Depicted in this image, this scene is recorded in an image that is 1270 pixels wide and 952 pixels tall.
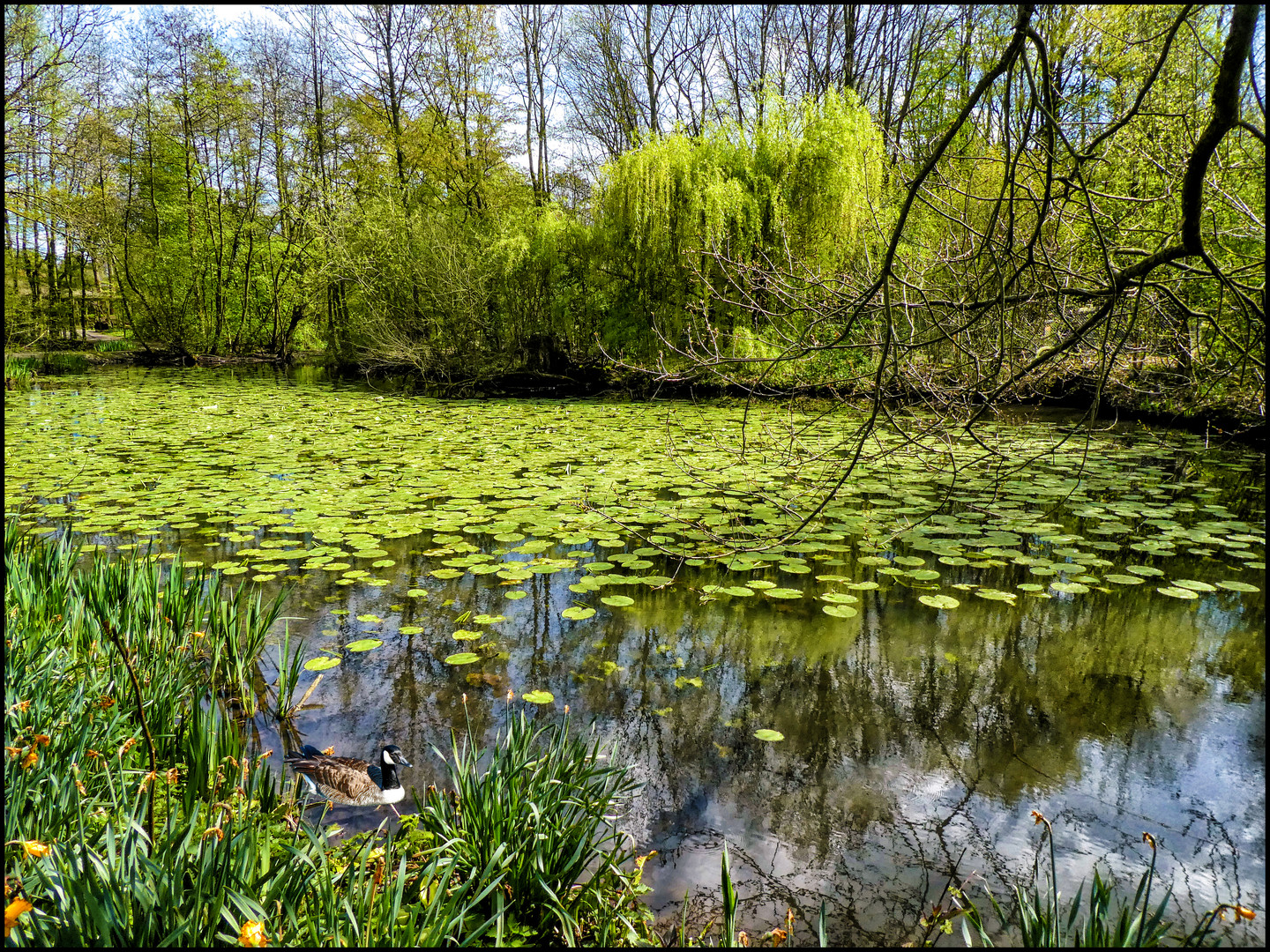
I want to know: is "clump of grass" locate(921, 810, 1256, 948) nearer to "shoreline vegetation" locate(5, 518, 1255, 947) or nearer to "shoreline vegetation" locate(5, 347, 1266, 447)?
"shoreline vegetation" locate(5, 518, 1255, 947)

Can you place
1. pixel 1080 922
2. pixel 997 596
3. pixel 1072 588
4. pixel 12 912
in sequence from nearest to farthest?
pixel 12 912 < pixel 1080 922 < pixel 997 596 < pixel 1072 588

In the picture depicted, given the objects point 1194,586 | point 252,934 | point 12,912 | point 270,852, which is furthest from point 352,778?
point 1194,586

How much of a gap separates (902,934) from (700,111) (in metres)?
20.5

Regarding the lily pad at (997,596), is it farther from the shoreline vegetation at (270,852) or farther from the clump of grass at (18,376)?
the clump of grass at (18,376)

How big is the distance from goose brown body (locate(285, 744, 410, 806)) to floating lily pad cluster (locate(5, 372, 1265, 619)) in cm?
122

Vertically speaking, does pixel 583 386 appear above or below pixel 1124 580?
above

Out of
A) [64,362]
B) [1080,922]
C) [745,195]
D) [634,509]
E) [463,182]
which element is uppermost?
[463,182]

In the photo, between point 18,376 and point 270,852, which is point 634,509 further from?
point 18,376

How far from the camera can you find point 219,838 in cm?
180

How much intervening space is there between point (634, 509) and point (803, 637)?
2272mm

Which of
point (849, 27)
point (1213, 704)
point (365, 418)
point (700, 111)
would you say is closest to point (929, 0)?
A: point (1213, 704)

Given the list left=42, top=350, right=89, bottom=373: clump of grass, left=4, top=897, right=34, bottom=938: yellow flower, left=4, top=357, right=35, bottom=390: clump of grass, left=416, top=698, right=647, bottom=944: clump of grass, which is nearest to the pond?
left=416, top=698, right=647, bottom=944: clump of grass

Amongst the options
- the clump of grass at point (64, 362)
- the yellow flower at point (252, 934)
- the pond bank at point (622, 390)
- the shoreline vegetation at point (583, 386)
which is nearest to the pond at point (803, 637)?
the yellow flower at point (252, 934)

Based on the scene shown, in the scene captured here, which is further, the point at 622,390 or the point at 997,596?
the point at 622,390
